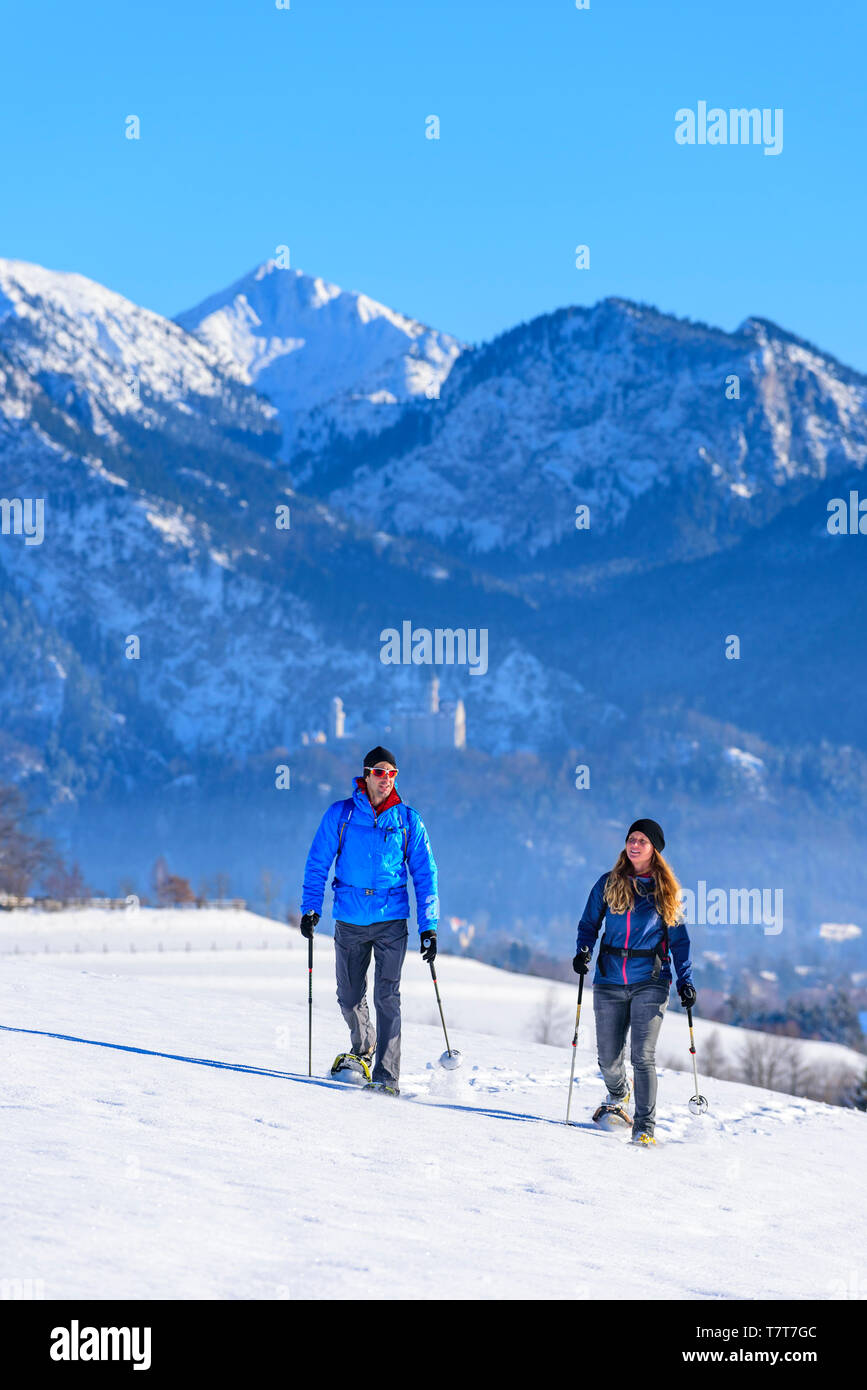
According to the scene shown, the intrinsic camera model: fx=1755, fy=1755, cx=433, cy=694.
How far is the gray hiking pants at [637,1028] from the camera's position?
14562 mm

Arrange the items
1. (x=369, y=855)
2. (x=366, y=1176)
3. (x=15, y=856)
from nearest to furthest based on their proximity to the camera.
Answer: (x=366, y=1176), (x=369, y=855), (x=15, y=856)

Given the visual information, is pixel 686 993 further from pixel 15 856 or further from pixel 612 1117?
pixel 15 856

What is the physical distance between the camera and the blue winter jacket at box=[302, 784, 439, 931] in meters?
14.6

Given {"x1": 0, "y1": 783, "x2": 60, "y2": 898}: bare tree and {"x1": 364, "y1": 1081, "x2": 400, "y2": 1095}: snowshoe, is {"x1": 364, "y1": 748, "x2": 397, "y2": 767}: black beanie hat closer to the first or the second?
{"x1": 364, "y1": 1081, "x2": 400, "y2": 1095}: snowshoe

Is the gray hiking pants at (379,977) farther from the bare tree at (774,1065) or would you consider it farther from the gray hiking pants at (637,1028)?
the bare tree at (774,1065)

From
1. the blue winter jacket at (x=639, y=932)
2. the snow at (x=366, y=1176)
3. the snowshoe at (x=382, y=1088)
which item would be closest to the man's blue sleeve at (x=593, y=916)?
the blue winter jacket at (x=639, y=932)

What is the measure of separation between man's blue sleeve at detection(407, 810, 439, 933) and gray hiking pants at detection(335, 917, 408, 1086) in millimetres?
396

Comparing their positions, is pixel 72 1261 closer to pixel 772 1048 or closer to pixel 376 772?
pixel 376 772

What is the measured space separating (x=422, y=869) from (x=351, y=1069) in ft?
7.52

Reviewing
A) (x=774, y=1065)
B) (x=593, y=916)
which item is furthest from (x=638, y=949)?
(x=774, y=1065)

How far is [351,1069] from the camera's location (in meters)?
15.8

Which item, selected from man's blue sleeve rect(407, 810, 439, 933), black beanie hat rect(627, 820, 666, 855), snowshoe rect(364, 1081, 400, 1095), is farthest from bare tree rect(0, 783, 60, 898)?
black beanie hat rect(627, 820, 666, 855)
